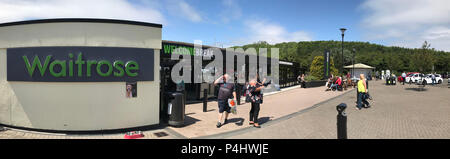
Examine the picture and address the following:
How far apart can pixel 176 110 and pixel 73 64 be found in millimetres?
2527

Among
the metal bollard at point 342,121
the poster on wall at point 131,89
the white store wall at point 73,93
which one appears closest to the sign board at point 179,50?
the white store wall at point 73,93

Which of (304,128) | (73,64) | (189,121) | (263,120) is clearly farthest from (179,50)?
(304,128)

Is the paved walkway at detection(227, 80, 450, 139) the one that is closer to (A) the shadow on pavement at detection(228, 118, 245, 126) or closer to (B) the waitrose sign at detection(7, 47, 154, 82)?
(A) the shadow on pavement at detection(228, 118, 245, 126)

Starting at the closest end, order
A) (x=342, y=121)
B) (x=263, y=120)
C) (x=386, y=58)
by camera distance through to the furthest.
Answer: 1. (x=342, y=121)
2. (x=263, y=120)
3. (x=386, y=58)

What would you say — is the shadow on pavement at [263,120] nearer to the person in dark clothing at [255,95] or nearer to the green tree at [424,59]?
the person in dark clothing at [255,95]

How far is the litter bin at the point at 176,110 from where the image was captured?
6.03 metres

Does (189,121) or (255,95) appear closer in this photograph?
(255,95)

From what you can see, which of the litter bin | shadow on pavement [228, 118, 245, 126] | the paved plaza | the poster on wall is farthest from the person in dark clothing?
the poster on wall

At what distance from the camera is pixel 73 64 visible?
17.2 ft

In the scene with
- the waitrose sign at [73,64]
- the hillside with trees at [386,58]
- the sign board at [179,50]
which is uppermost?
the hillside with trees at [386,58]

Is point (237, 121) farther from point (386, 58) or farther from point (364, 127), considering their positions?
point (386, 58)

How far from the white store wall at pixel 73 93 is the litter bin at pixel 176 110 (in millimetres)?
728
